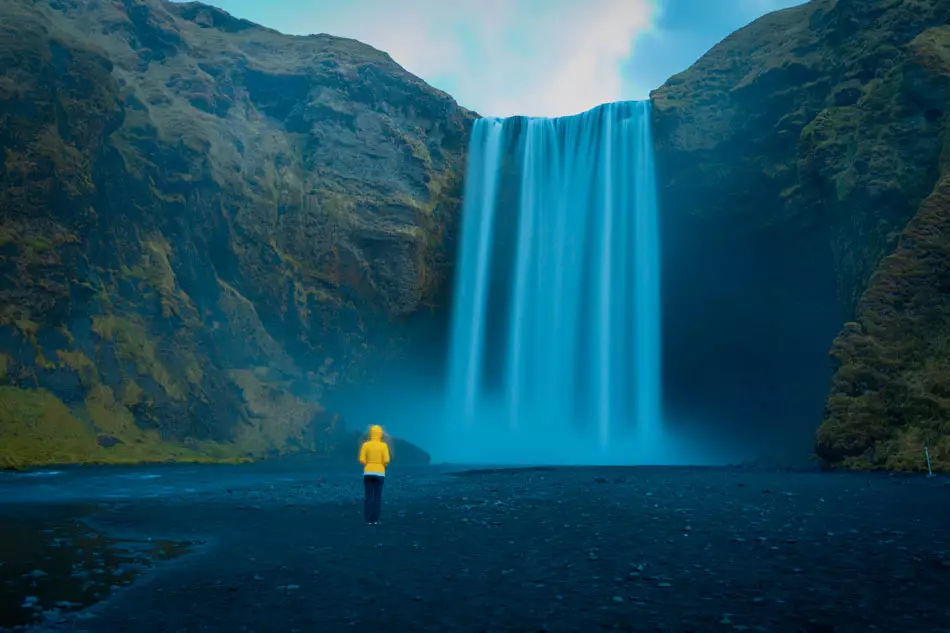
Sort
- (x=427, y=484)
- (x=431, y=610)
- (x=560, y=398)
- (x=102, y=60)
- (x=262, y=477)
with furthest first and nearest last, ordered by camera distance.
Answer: (x=560, y=398), (x=102, y=60), (x=262, y=477), (x=427, y=484), (x=431, y=610)

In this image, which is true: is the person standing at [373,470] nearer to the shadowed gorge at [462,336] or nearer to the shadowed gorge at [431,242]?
the shadowed gorge at [462,336]

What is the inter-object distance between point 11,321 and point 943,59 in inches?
1932

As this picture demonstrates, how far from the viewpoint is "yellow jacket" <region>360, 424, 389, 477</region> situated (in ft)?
44.0

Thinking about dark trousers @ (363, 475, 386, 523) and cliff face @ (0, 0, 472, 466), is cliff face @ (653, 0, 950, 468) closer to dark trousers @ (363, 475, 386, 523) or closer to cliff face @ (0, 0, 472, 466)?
dark trousers @ (363, 475, 386, 523)

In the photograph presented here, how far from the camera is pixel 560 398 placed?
53.5 meters

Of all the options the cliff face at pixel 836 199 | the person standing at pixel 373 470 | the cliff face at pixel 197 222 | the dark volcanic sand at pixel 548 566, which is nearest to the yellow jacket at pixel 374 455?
the person standing at pixel 373 470

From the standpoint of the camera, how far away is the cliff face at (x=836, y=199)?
28.0m

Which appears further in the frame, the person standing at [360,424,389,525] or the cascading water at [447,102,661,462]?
the cascading water at [447,102,661,462]

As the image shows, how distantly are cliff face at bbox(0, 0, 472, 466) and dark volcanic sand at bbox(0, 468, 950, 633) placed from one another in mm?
23873

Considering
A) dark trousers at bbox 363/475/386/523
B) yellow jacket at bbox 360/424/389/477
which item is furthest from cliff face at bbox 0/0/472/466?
yellow jacket at bbox 360/424/389/477

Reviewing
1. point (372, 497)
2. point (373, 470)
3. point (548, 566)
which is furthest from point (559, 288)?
point (548, 566)

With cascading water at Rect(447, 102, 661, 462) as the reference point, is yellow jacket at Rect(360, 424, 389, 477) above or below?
below

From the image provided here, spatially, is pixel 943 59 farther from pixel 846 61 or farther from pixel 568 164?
pixel 568 164

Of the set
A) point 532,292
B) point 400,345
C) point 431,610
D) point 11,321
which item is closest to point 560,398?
point 532,292
